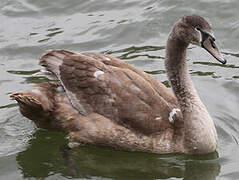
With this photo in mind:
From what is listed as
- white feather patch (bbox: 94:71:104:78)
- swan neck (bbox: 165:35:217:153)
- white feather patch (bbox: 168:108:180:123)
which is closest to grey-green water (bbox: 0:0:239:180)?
swan neck (bbox: 165:35:217:153)

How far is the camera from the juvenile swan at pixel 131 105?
826 centimetres

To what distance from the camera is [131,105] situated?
27.1 feet

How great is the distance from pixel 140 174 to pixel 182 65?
1.43 meters

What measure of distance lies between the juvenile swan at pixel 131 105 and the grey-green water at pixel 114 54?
0.24m

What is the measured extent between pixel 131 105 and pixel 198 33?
1172 millimetres

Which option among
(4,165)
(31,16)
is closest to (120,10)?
(31,16)

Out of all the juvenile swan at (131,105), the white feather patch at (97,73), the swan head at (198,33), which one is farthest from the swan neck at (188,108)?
the white feather patch at (97,73)

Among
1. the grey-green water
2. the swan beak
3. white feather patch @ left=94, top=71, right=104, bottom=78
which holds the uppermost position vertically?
the swan beak

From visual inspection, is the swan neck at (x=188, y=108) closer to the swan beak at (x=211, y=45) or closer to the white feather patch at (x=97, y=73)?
the swan beak at (x=211, y=45)

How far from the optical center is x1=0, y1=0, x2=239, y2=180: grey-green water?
8.32m

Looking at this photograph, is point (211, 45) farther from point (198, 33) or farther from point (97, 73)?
point (97, 73)

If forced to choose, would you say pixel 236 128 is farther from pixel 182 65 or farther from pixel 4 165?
pixel 4 165

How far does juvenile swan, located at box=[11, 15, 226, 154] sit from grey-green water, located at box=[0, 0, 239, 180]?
0.24m

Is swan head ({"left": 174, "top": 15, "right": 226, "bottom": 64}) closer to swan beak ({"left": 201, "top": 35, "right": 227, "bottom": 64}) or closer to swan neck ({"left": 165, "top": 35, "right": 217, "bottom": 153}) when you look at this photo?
swan beak ({"left": 201, "top": 35, "right": 227, "bottom": 64})
